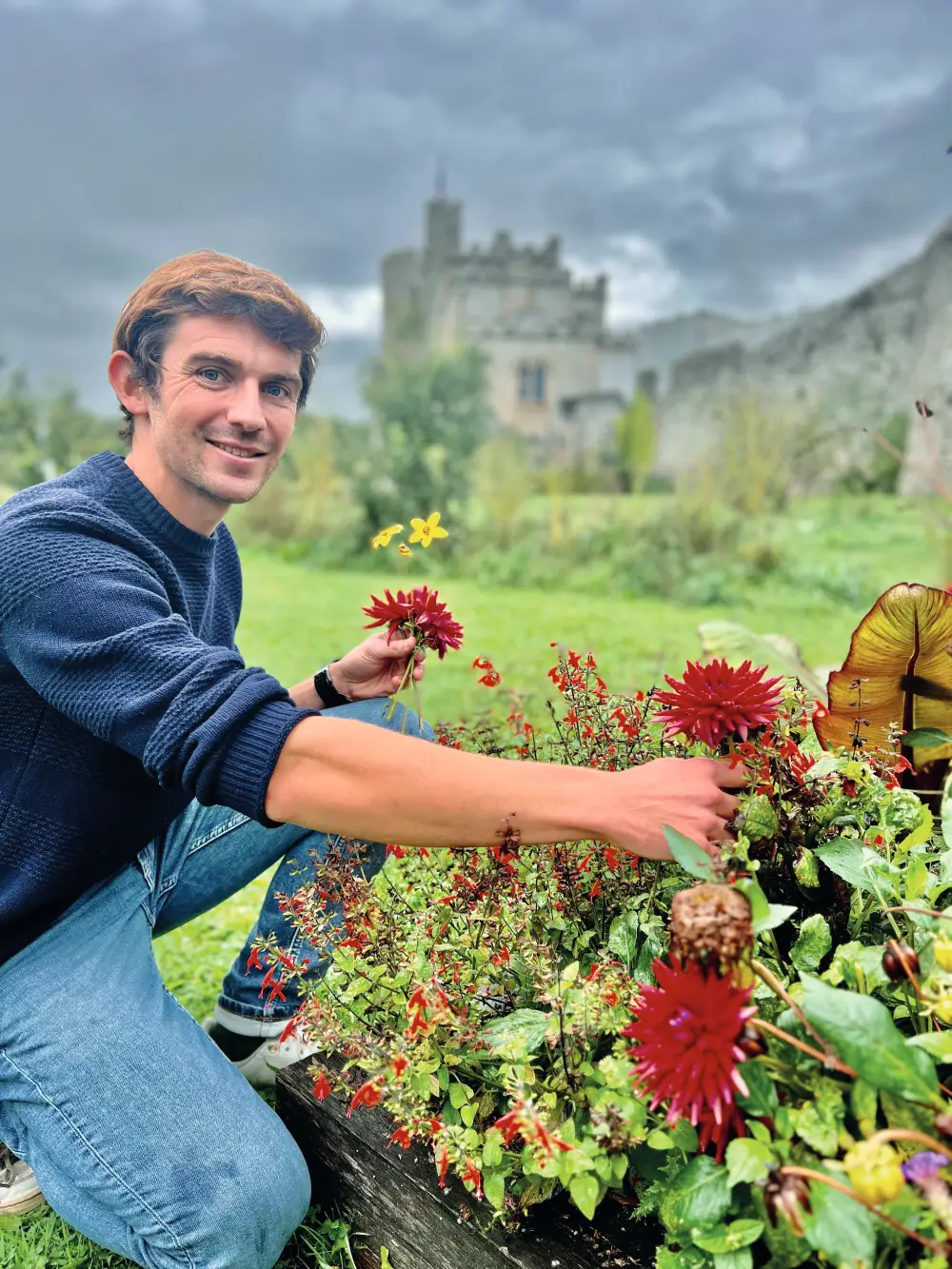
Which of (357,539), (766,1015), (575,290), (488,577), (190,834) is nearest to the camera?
(766,1015)

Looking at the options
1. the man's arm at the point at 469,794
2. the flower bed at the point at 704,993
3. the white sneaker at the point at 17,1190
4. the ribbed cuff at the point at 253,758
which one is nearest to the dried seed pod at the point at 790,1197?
the flower bed at the point at 704,993

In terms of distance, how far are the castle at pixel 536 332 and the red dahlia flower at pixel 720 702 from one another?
30549mm

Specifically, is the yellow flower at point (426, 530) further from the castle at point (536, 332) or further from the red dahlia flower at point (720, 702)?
the castle at point (536, 332)

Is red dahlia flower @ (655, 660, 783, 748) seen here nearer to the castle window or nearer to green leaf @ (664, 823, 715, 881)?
green leaf @ (664, 823, 715, 881)

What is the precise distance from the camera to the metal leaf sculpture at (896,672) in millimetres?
1472

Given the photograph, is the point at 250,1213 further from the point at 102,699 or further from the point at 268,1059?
the point at 102,699

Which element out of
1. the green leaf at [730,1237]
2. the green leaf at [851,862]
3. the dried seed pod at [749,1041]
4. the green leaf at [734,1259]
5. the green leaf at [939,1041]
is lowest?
the green leaf at [734,1259]

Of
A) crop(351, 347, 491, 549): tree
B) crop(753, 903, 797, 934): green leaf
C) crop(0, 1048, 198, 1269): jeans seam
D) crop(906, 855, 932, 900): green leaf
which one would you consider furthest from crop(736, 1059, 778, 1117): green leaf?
crop(351, 347, 491, 549): tree

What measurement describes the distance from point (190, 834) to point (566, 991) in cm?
105

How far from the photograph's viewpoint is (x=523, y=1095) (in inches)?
41.6

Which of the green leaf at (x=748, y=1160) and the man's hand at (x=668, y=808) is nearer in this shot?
the green leaf at (x=748, y=1160)

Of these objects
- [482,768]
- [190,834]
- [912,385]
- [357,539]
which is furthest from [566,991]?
[912,385]

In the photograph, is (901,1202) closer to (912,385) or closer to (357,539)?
(357,539)

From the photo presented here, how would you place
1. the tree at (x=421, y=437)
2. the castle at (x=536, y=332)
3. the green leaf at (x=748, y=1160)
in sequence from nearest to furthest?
the green leaf at (x=748, y=1160) → the tree at (x=421, y=437) → the castle at (x=536, y=332)
